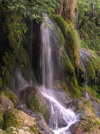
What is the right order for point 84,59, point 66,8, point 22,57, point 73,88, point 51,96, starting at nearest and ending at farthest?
point 51,96, point 22,57, point 73,88, point 66,8, point 84,59

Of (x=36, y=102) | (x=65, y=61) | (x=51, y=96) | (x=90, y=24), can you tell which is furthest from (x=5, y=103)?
(x=90, y=24)

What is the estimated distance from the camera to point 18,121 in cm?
366

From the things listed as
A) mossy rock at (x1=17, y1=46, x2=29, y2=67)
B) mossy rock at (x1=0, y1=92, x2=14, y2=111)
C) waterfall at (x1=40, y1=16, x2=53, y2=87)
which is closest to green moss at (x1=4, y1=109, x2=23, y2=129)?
mossy rock at (x1=0, y1=92, x2=14, y2=111)

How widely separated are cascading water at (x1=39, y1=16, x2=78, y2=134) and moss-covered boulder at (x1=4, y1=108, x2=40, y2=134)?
1358mm

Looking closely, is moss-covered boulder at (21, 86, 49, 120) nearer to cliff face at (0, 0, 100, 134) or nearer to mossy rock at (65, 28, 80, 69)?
cliff face at (0, 0, 100, 134)

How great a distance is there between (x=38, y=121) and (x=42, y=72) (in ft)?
13.3

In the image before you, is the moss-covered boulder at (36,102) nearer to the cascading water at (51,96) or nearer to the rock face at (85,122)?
the cascading water at (51,96)

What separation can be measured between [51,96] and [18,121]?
3.41 m

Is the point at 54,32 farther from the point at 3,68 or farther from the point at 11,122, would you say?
the point at 11,122

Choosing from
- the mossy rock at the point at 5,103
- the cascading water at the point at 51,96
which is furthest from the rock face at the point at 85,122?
the mossy rock at the point at 5,103

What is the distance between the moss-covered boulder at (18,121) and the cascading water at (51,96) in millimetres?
1358

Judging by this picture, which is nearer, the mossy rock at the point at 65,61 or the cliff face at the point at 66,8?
the mossy rock at the point at 65,61

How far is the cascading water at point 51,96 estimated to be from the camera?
5.14m

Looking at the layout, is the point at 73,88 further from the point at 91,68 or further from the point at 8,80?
the point at 8,80
